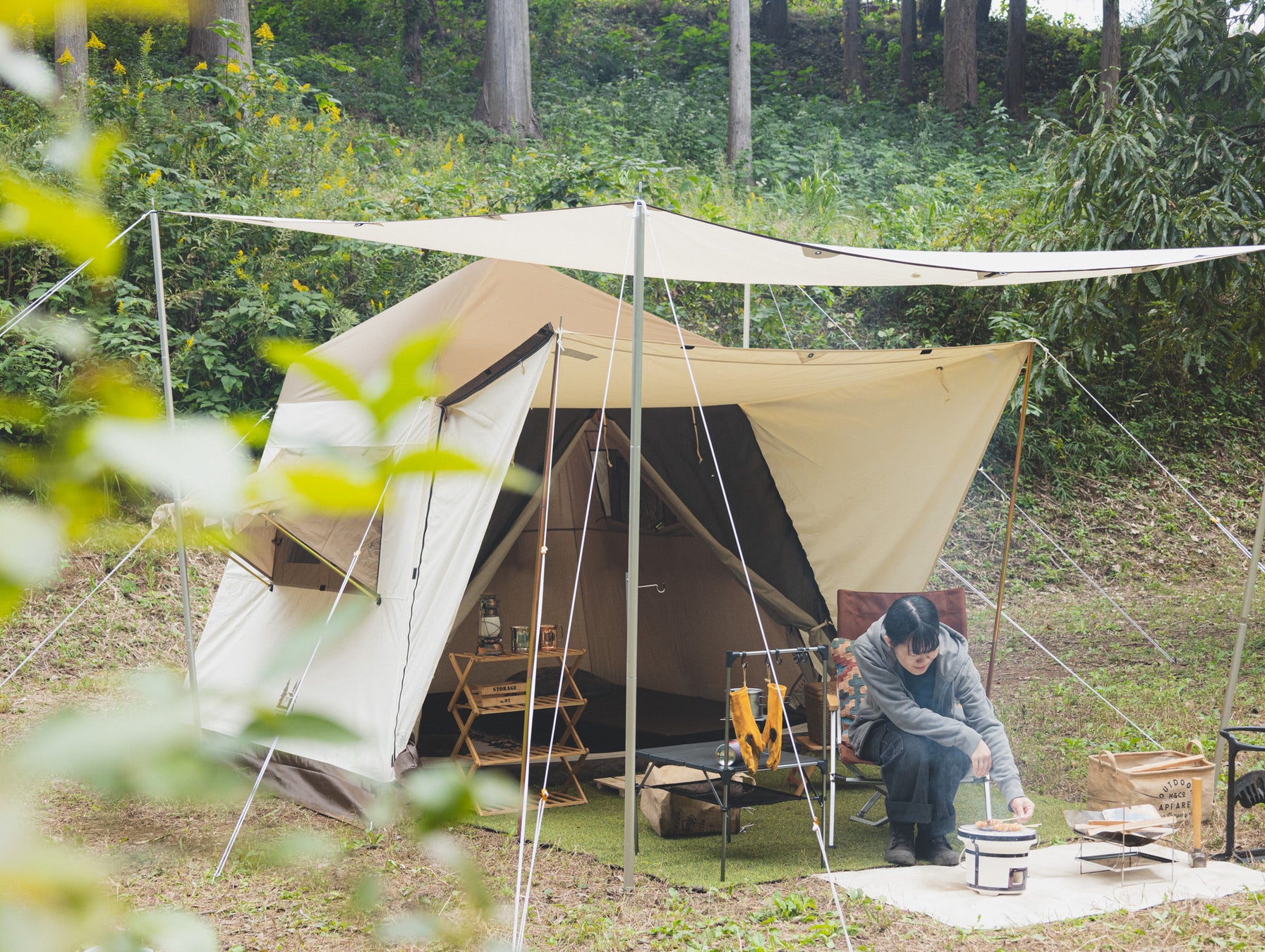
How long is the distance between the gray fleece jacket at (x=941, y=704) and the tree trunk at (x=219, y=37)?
6.52 m

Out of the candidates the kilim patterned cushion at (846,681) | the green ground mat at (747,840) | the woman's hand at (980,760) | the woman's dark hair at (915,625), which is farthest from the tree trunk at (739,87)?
the woman's hand at (980,760)

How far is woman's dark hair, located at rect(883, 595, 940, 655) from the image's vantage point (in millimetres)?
3795

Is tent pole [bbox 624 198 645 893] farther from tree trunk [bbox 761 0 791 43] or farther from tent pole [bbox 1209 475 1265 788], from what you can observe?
tree trunk [bbox 761 0 791 43]

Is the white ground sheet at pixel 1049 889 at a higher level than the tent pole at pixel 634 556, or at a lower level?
lower

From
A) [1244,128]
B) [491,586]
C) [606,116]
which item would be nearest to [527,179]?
[606,116]

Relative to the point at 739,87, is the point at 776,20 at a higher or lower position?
higher

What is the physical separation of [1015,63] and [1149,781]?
11322 mm

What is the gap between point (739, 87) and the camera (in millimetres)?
10609

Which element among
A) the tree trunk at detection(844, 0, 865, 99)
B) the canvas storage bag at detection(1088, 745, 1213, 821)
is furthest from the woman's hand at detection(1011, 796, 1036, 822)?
the tree trunk at detection(844, 0, 865, 99)

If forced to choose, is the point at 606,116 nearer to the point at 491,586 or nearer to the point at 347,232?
the point at 491,586

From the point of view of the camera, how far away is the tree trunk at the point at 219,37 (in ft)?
27.8

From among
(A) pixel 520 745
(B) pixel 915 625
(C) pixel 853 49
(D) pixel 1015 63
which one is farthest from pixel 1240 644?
(C) pixel 853 49

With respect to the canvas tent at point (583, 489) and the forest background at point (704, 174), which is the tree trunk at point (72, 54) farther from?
the canvas tent at point (583, 489)

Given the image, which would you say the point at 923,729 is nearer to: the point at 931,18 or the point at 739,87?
the point at 739,87
